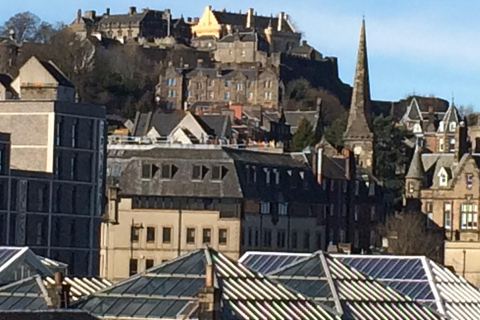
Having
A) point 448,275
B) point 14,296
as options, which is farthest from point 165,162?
point 14,296

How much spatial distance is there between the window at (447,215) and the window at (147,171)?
33.9 m

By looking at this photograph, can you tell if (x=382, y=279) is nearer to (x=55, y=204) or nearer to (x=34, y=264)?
(x=34, y=264)

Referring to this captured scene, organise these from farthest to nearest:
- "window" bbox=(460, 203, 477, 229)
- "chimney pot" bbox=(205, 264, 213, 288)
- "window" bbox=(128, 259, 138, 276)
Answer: "window" bbox=(460, 203, 477, 229), "window" bbox=(128, 259, 138, 276), "chimney pot" bbox=(205, 264, 213, 288)

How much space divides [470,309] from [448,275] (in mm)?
3542

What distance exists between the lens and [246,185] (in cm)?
15675

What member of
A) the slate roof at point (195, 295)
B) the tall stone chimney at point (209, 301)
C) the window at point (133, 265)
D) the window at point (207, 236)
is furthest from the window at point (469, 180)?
the tall stone chimney at point (209, 301)

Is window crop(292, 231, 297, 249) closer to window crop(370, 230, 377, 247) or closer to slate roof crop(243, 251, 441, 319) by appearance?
window crop(370, 230, 377, 247)

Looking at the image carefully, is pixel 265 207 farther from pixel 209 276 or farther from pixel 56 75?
pixel 209 276

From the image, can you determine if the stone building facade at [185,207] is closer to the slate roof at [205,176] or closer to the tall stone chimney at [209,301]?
the slate roof at [205,176]

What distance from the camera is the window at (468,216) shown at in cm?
18200

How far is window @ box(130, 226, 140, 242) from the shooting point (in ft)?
502

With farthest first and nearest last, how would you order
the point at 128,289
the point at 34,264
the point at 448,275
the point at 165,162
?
the point at 165,162 < the point at 448,275 < the point at 34,264 < the point at 128,289

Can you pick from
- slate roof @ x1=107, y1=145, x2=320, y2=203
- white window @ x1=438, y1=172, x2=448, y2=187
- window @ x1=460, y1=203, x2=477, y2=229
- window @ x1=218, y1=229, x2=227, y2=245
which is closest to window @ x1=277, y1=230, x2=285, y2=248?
slate roof @ x1=107, y1=145, x2=320, y2=203

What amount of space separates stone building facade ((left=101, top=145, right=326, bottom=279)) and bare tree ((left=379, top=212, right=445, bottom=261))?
9.28m
